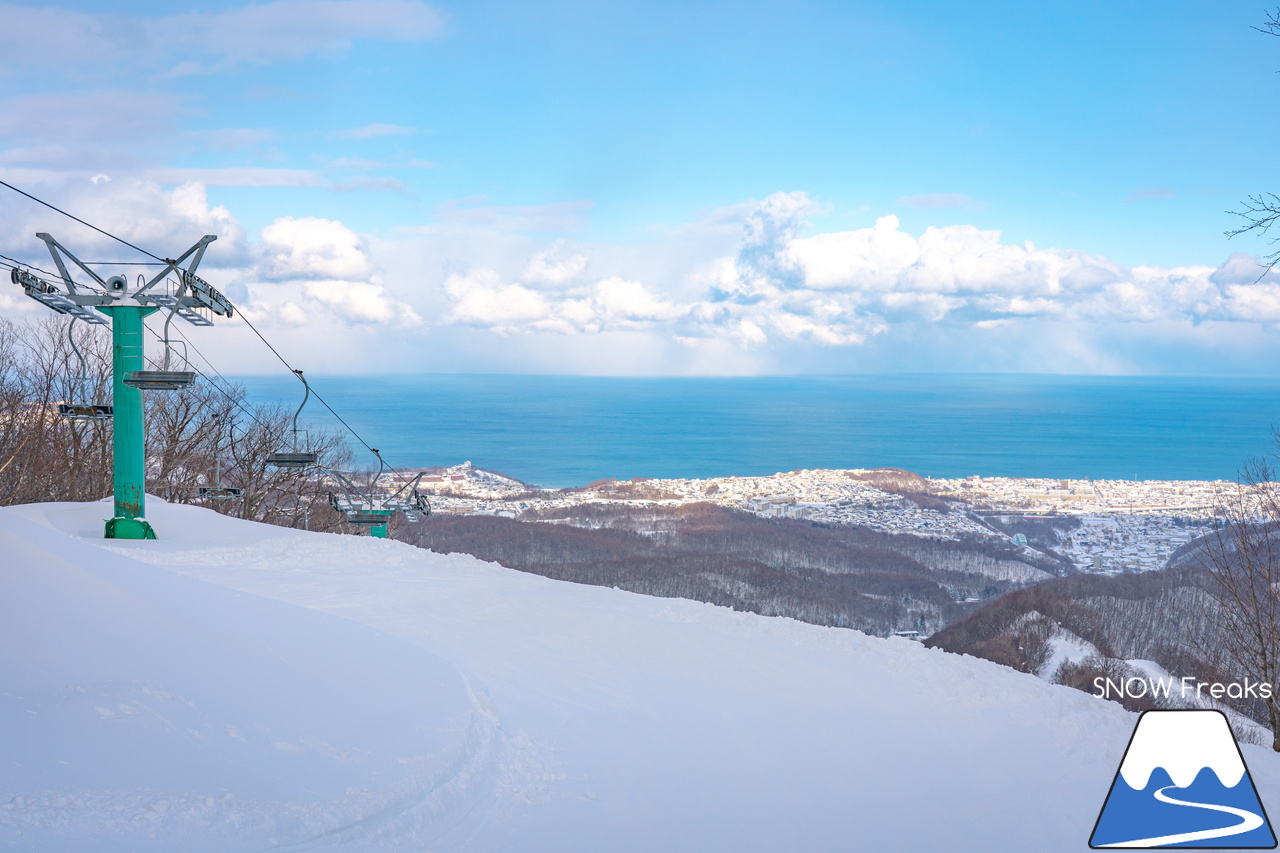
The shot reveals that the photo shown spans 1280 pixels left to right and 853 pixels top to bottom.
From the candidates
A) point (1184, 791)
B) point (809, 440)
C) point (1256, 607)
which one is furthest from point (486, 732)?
point (809, 440)

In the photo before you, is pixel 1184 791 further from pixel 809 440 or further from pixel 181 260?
pixel 809 440

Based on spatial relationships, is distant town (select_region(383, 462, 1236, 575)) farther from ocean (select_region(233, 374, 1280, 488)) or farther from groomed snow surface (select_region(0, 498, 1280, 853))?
groomed snow surface (select_region(0, 498, 1280, 853))

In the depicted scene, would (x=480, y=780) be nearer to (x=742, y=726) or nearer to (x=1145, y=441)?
(x=742, y=726)

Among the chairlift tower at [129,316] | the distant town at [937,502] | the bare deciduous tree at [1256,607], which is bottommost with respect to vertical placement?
the distant town at [937,502]

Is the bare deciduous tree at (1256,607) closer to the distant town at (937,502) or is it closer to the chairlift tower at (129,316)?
the chairlift tower at (129,316)

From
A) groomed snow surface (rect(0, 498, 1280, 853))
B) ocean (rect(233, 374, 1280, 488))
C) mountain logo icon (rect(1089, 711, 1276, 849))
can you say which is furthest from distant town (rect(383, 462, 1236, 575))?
mountain logo icon (rect(1089, 711, 1276, 849))

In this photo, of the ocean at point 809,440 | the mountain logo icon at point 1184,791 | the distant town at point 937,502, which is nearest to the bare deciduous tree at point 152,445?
the mountain logo icon at point 1184,791
